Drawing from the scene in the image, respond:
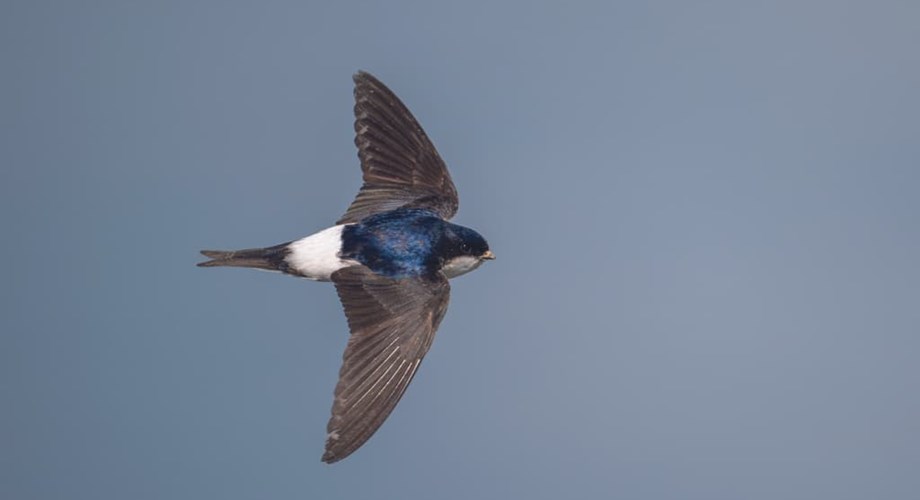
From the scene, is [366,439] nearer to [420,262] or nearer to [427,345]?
[427,345]

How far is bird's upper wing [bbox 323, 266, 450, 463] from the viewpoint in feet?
16.1

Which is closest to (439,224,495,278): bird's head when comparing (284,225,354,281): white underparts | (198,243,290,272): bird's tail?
(284,225,354,281): white underparts

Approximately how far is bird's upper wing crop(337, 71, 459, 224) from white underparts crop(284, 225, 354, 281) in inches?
19.3

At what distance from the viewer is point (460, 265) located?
561 cm

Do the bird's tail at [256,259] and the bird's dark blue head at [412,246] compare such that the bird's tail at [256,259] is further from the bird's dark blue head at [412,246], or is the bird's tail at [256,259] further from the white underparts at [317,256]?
the bird's dark blue head at [412,246]

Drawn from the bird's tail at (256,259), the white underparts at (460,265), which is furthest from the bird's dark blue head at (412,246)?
the bird's tail at (256,259)

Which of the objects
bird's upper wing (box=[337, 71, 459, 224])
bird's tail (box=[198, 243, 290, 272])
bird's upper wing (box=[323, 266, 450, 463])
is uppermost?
bird's upper wing (box=[337, 71, 459, 224])

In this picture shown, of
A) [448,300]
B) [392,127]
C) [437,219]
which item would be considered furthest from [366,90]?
[448,300]

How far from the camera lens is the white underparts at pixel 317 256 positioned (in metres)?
5.47

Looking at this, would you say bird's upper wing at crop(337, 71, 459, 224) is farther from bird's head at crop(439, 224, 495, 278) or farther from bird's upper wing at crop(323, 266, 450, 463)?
bird's upper wing at crop(323, 266, 450, 463)

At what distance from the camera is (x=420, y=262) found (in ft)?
17.9

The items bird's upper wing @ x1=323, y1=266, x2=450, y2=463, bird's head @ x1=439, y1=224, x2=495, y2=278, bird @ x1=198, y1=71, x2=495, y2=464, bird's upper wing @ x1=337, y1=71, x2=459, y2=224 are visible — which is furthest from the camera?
bird's upper wing @ x1=337, y1=71, x2=459, y2=224

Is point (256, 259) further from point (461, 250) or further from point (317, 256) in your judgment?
point (461, 250)

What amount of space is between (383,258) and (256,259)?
579 mm
